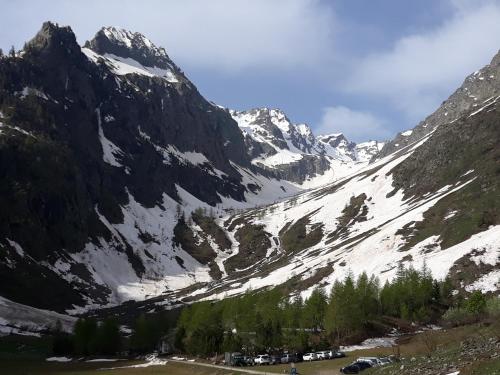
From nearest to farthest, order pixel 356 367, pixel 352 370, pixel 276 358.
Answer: pixel 352 370
pixel 356 367
pixel 276 358

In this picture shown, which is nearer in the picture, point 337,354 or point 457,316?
point 337,354

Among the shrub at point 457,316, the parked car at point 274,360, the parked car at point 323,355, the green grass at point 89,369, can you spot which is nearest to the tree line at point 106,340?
the green grass at point 89,369

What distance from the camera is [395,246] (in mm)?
152125

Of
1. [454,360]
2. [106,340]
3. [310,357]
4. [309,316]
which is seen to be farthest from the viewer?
[106,340]

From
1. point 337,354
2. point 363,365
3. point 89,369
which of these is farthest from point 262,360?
point 89,369

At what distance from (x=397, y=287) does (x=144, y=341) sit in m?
54.3

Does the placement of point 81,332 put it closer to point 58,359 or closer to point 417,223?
point 58,359

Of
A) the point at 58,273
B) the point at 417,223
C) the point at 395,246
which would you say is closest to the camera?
the point at 395,246

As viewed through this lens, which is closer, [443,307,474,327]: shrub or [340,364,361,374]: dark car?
[340,364,361,374]: dark car

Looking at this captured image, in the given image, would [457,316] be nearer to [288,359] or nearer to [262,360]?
[288,359]

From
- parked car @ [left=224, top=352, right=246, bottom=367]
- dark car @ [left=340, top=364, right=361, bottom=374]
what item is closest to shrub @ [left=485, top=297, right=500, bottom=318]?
dark car @ [left=340, top=364, right=361, bottom=374]

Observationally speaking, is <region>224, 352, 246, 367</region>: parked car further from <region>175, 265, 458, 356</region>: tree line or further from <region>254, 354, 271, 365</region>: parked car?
<region>175, 265, 458, 356</region>: tree line

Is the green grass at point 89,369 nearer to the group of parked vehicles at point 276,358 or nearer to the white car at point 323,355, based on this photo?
the group of parked vehicles at point 276,358

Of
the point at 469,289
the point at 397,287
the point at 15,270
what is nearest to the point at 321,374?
the point at 397,287
